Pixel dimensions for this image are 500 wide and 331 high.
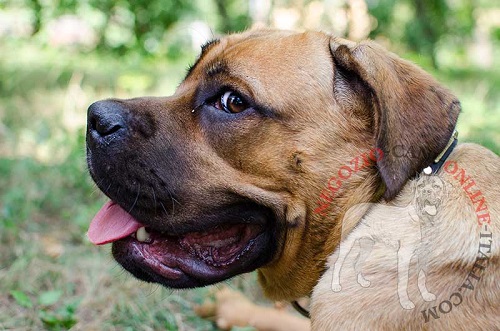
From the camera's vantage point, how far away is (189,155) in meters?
3.01

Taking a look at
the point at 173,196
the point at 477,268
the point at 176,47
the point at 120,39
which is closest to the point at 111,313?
the point at 173,196

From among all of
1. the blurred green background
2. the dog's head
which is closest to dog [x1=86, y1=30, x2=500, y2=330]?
the dog's head

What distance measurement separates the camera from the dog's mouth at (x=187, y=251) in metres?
3.09

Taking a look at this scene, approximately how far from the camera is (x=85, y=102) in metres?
8.42

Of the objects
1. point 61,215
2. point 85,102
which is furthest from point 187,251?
point 85,102

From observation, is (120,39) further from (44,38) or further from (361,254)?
(361,254)

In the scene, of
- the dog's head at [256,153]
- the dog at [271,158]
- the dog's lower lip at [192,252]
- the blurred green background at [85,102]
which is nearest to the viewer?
the dog at [271,158]

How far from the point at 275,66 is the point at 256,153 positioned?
0.44m

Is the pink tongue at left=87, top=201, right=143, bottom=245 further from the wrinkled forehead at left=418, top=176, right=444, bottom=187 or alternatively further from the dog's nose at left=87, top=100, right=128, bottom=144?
the wrinkled forehead at left=418, top=176, right=444, bottom=187

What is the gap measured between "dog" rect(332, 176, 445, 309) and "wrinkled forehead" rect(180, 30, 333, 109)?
70 cm

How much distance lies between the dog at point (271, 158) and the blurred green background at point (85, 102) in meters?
0.95

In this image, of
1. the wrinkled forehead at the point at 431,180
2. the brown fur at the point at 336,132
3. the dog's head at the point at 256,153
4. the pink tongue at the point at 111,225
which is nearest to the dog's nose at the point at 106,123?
the dog's head at the point at 256,153

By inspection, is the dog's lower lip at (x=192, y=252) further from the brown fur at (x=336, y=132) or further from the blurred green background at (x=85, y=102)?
the blurred green background at (x=85, y=102)

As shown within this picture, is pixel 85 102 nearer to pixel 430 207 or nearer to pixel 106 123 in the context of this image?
pixel 106 123
